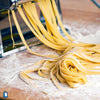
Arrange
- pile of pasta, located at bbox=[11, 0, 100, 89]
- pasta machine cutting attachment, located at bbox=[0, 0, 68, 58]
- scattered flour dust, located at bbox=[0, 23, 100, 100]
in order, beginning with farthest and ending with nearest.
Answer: pasta machine cutting attachment, located at bbox=[0, 0, 68, 58]
pile of pasta, located at bbox=[11, 0, 100, 89]
scattered flour dust, located at bbox=[0, 23, 100, 100]

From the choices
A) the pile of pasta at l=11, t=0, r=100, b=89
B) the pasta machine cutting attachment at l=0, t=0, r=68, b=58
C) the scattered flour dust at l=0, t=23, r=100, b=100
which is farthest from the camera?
the pasta machine cutting attachment at l=0, t=0, r=68, b=58

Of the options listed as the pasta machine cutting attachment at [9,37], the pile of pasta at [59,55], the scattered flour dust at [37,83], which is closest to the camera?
the scattered flour dust at [37,83]

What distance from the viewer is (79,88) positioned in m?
2.01

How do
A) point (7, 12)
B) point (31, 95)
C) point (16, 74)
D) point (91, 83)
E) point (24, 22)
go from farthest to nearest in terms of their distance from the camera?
1. point (24, 22)
2. point (7, 12)
3. point (16, 74)
4. point (91, 83)
5. point (31, 95)

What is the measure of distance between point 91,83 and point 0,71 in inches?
33.7

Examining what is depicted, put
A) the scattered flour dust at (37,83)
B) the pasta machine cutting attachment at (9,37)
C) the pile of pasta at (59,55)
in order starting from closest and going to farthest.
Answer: the scattered flour dust at (37,83), the pile of pasta at (59,55), the pasta machine cutting attachment at (9,37)

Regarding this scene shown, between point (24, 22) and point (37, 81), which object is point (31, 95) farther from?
point (24, 22)

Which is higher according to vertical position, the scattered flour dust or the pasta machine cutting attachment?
the pasta machine cutting attachment

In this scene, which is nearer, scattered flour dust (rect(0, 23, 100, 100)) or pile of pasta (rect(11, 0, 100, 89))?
scattered flour dust (rect(0, 23, 100, 100))

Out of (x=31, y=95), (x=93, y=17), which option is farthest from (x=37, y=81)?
(x=93, y=17)

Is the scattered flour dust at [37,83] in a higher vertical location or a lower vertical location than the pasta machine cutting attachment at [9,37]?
lower

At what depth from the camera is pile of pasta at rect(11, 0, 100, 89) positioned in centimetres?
211

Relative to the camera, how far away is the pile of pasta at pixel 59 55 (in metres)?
2.11

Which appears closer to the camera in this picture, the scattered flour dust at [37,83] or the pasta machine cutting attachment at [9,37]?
the scattered flour dust at [37,83]
